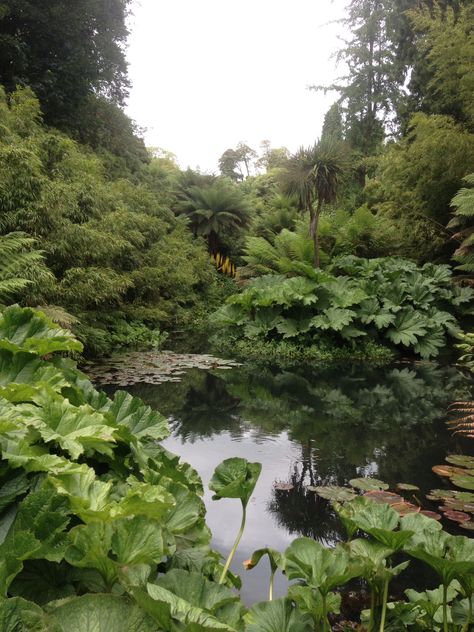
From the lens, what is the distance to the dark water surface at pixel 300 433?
225 cm

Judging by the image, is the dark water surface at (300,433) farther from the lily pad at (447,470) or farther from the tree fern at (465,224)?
the tree fern at (465,224)

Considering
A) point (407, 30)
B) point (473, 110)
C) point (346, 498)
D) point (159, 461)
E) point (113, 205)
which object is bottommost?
point (346, 498)

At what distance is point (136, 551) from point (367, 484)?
79.8 inches

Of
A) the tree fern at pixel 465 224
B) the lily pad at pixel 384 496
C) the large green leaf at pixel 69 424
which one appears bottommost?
the lily pad at pixel 384 496

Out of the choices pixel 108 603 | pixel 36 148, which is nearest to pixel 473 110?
pixel 36 148

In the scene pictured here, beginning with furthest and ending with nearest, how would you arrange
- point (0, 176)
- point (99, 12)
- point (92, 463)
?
point (99, 12) < point (0, 176) < point (92, 463)

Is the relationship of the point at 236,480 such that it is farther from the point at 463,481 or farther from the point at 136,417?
the point at 463,481

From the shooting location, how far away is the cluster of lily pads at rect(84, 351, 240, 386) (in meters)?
4.98

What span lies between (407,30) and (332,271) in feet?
24.0

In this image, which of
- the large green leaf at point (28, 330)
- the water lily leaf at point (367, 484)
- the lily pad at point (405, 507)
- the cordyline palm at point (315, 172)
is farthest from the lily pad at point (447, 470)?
the cordyline palm at point (315, 172)

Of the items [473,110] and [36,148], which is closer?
[36,148]

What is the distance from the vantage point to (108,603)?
2.26 feet

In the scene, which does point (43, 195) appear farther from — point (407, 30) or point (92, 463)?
point (407, 30)

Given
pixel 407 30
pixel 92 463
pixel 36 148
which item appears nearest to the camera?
pixel 92 463
